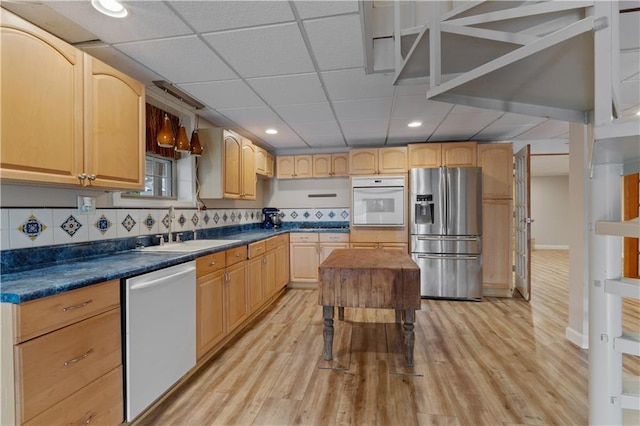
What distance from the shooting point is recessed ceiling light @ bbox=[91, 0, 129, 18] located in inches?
57.1

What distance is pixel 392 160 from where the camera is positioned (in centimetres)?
432

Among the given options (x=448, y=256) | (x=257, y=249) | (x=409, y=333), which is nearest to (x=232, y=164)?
(x=257, y=249)

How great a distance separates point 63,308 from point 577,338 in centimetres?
374

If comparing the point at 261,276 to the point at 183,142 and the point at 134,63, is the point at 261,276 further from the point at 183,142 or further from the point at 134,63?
the point at 134,63

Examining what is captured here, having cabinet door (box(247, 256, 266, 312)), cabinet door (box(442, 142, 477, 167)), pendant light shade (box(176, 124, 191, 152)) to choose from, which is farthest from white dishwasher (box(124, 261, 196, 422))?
cabinet door (box(442, 142, 477, 167))

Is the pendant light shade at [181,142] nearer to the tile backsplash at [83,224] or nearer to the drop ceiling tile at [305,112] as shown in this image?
the tile backsplash at [83,224]

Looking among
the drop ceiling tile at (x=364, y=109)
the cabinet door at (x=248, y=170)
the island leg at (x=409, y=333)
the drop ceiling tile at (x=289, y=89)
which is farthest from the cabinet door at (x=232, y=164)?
the island leg at (x=409, y=333)

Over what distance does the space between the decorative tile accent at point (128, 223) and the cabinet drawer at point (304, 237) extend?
7.99 feet

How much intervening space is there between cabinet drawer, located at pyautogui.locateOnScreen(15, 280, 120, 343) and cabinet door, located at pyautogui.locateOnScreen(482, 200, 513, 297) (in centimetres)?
426

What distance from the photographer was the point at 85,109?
1.64 meters

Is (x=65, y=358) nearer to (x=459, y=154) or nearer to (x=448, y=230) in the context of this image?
(x=448, y=230)

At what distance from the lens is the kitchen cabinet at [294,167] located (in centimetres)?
479

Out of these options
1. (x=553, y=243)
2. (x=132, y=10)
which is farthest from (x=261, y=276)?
(x=553, y=243)

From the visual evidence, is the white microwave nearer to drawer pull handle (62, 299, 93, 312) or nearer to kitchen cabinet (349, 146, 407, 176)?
kitchen cabinet (349, 146, 407, 176)
